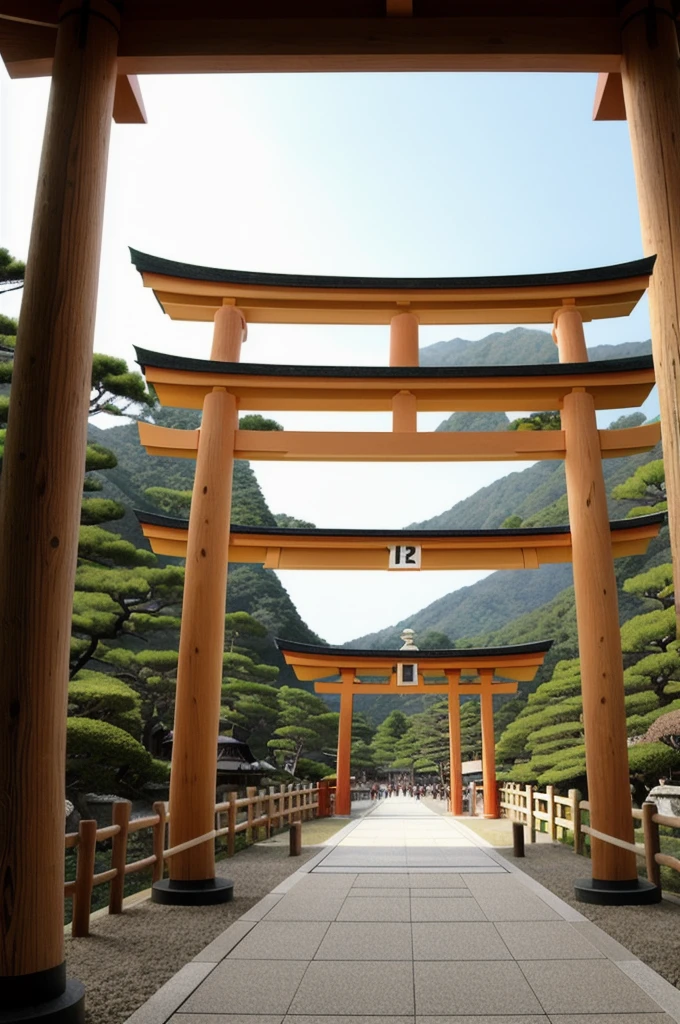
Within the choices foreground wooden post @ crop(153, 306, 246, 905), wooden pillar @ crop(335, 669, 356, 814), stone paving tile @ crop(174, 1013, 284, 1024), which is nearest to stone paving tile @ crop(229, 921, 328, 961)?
foreground wooden post @ crop(153, 306, 246, 905)

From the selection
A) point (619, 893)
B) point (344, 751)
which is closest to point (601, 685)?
point (619, 893)

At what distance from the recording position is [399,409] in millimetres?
8180

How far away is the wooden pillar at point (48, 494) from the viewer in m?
3.13

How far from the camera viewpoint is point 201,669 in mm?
6859

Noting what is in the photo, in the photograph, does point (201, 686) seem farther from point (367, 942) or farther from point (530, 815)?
point (530, 815)

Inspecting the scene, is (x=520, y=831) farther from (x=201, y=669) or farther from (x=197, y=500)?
(x=197, y=500)

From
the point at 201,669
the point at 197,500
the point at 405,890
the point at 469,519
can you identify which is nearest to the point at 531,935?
the point at 405,890

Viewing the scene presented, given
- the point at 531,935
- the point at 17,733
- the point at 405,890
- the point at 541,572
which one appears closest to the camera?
the point at 17,733

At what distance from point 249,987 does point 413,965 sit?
3.42 feet

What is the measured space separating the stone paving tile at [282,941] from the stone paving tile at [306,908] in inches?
7.7

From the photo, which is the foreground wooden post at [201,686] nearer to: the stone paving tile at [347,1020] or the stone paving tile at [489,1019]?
the stone paving tile at [347,1020]

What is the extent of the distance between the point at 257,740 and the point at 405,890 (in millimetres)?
25668

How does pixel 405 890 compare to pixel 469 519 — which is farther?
pixel 469 519

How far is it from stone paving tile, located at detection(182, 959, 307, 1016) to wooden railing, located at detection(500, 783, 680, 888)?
3405 mm
